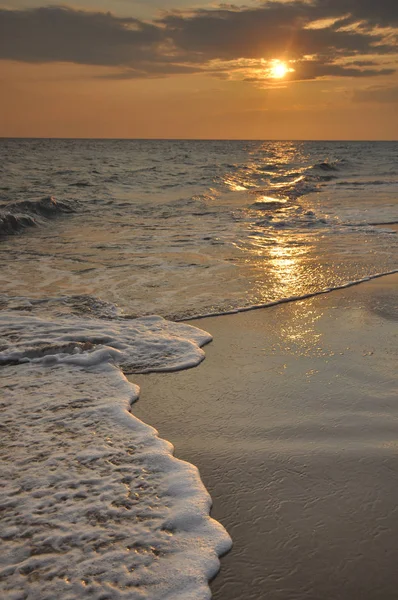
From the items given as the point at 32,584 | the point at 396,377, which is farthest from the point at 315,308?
the point at 32,584

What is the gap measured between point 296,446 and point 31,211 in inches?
489

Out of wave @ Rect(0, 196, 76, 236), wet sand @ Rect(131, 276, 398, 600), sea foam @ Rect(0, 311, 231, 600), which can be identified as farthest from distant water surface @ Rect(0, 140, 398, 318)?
sea foam @ Rect(0, 311, 231, 600)

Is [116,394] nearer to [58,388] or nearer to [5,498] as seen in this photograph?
[58,388]

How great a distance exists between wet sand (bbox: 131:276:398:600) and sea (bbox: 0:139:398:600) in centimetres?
15

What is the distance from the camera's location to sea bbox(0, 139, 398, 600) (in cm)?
221

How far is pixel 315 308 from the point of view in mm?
5555

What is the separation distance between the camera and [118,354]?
14.5 feet

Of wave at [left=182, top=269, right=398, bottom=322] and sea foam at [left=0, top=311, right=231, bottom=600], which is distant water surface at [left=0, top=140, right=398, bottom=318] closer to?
wave at [left=182, top=269, right=398, bottom=322]

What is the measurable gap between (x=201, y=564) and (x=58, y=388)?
1923mm

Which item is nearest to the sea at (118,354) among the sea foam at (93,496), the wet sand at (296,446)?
the sea foam at (93,496)

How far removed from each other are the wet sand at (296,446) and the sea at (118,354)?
150 millimetres

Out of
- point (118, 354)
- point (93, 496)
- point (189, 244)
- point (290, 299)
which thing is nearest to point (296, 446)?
point (93, 496)

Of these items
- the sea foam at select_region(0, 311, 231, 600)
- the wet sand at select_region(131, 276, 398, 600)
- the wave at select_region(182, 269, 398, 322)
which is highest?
the wave at select_region(182, 269, 398, 322)

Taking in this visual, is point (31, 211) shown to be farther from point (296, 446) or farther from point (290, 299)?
point (296, 446)
